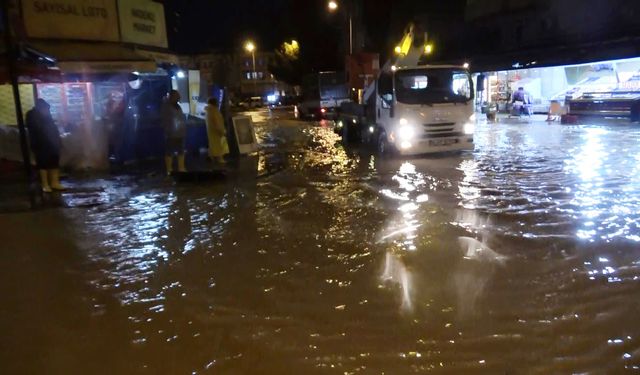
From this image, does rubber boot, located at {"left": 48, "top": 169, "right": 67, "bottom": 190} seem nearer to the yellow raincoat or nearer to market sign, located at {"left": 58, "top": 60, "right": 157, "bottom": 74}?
market sign, located at {"left": 58, "top": 60, "right": 157, "bottom": 74}

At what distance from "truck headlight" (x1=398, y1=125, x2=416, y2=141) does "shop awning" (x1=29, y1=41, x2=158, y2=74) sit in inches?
250

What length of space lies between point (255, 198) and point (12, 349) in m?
5.98

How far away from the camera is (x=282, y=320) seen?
489cm

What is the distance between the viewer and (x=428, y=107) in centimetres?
1386

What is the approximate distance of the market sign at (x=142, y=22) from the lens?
1603cm

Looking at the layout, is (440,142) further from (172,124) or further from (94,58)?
(94,58)

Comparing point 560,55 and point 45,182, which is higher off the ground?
point 560,55

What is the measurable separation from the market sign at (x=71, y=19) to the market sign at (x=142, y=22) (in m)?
0.35

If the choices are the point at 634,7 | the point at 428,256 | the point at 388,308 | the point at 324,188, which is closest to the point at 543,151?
the point at 324,188

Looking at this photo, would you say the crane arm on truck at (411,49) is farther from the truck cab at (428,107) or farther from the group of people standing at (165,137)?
the group of people standing at (165,137)

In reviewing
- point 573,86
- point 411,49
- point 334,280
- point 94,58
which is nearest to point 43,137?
point 94,58

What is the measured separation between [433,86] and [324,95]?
22.2 metres

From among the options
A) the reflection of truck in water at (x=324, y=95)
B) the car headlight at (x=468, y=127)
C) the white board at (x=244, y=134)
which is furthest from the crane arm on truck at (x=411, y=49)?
the reflection of truck in water at (x=324, y=95)

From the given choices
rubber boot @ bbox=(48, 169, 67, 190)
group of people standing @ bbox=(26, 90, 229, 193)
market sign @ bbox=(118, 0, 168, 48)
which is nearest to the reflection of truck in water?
market sign @ bbox=(118, 0, 168, 48)
